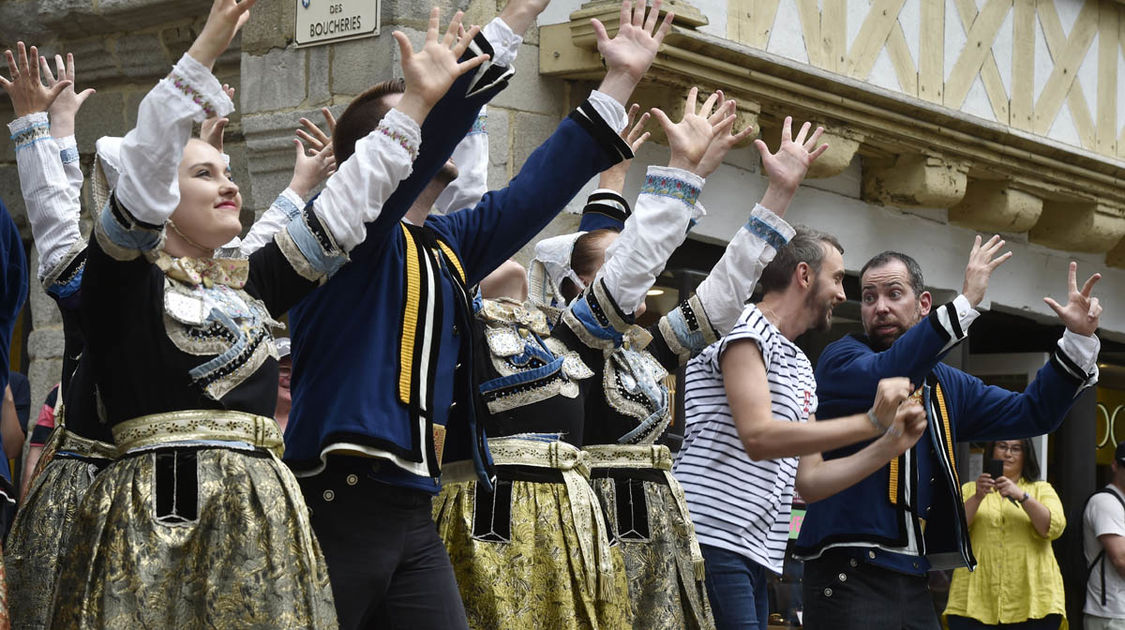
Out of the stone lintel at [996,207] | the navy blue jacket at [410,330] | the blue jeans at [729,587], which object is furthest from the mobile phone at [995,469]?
the navy blue jacket at [410,330]

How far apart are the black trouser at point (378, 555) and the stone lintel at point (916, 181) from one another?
238 inches

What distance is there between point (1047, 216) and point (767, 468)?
6.05 meters

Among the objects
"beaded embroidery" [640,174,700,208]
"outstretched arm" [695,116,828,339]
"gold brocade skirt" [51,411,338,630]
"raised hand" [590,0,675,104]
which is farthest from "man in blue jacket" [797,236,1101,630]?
"gold brocade skirt" [51,411,338,630]

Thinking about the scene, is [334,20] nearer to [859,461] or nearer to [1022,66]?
[859,461]

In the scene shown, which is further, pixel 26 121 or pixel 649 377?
pixel 649 377

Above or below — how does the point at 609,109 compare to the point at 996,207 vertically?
below

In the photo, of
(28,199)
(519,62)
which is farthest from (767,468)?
(519,62)

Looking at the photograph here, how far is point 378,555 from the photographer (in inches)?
126

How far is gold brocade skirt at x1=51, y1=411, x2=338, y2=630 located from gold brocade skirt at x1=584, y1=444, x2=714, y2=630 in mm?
1561

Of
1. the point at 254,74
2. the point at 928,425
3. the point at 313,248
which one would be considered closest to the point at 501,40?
the point at 313,248

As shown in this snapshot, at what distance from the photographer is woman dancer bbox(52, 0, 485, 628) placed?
2867 mm

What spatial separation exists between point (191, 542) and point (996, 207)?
7365 millimetres

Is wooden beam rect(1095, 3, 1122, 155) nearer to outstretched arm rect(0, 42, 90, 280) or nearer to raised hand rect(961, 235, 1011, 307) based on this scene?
raised hand rect(961, 235, 1011, 307)

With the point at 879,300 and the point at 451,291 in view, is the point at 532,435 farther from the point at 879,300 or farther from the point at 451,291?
the point at 879,300
